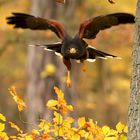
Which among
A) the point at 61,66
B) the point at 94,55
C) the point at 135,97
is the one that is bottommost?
the point at 61,66

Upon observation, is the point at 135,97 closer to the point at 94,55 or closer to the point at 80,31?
the point at 80,31

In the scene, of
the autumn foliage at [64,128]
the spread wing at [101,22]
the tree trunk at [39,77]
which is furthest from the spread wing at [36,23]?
the tree trunk at [39,77]

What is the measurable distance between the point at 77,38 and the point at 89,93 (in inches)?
621

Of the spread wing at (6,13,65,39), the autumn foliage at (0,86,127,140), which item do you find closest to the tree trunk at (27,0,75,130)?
the spread wing at (6,13,65,39)

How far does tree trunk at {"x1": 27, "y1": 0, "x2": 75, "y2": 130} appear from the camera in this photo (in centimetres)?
1312

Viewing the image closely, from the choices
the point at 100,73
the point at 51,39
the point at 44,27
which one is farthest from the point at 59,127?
the point at 100,73

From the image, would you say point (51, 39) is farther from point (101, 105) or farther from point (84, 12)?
point (101, 105)

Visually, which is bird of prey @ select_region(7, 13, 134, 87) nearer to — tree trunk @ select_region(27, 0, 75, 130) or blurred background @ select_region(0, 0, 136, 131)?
blurred background @ select_region(0, 0, 136, 131)

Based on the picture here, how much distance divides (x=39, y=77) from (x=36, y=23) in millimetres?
7272

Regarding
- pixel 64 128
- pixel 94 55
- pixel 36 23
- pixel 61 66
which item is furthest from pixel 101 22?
pixel 61 66

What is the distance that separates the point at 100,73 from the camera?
801 inches

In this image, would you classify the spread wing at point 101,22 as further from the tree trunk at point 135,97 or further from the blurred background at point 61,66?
the blurred background at point 61,66

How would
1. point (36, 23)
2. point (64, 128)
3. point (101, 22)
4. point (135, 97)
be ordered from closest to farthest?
point (135, 97) < point (64, 128) < point (101, 22) < point (36, 23)

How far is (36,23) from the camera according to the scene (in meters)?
5.94
